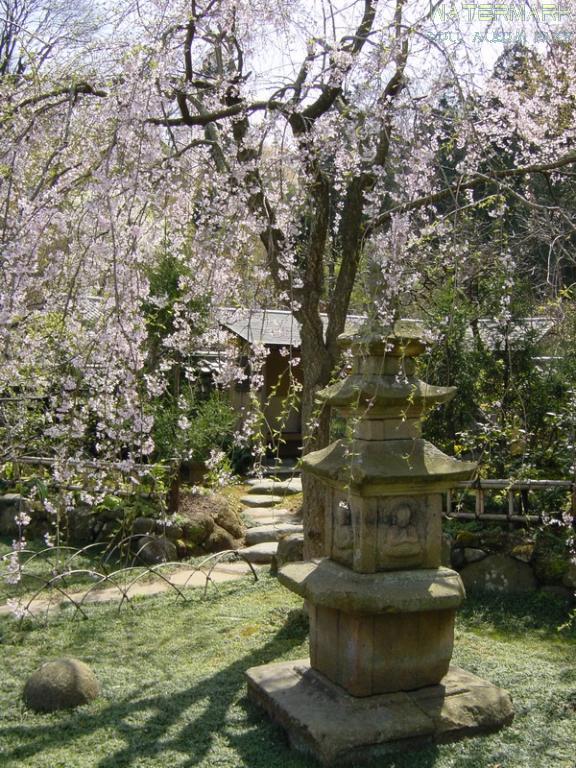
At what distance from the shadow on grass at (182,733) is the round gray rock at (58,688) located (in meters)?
0.11

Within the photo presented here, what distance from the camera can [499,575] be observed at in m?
7.25

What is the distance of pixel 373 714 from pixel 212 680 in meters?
1.44

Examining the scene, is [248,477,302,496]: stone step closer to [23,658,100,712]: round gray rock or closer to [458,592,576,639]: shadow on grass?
[458,592,576,639]: shadow on grass

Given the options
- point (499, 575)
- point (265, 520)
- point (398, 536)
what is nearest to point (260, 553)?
point (265, 520)

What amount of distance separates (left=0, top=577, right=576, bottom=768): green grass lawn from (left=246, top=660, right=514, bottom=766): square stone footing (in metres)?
0.08

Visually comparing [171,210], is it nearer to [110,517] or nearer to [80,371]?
[80,371]

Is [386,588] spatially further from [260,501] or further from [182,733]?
[260,501]

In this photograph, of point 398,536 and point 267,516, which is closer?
point 398,536

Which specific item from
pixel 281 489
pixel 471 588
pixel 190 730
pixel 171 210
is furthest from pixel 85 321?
pixel 281 489

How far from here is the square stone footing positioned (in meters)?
3.99

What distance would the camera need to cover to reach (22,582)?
7770 mm

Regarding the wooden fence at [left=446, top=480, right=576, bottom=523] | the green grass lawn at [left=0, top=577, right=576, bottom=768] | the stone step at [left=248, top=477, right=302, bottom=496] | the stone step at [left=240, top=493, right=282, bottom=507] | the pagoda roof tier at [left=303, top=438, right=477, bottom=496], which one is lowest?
the green grass lawn at [left=0, top=577, right=576, bottom=768]

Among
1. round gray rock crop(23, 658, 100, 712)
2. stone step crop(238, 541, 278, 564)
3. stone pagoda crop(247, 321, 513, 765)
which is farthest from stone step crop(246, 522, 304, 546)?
stone pagoda crop(247, 321, 513, 765)

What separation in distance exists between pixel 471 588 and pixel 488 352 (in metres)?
2.64
